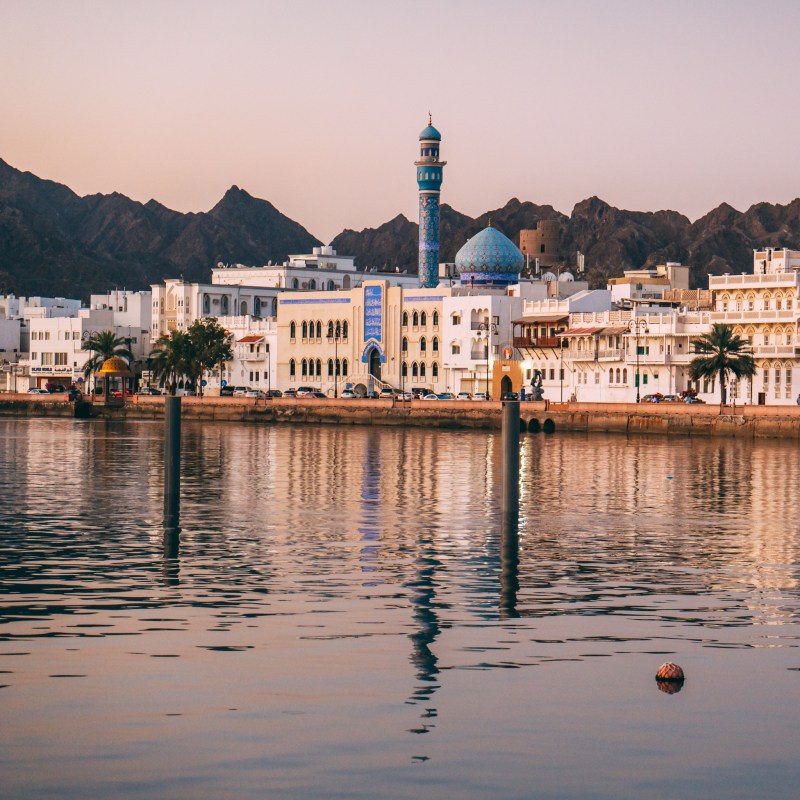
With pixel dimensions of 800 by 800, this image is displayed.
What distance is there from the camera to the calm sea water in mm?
16500

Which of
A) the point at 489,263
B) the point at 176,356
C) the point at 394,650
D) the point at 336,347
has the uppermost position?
the point at 489,263

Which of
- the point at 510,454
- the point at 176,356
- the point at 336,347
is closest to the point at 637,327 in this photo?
the point at 336,347

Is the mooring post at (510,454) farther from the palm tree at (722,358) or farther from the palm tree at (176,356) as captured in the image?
the palm tree at (176,356)

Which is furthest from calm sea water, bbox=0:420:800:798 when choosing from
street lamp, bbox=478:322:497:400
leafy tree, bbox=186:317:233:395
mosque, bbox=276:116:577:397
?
leafy tree, bbox=186:317:233:395

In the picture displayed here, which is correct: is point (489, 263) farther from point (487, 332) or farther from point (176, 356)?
point (176, 356)

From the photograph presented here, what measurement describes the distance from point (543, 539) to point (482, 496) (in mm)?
14582

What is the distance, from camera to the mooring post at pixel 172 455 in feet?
132

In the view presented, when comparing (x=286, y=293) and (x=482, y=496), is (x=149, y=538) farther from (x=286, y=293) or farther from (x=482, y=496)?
(x=286, y=293)

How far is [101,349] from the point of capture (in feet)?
529

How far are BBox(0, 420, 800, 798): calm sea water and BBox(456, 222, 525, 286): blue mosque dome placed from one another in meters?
101

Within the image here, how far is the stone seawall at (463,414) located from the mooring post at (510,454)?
6739 cm

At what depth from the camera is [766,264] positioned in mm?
126438

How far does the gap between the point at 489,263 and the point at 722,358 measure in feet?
140

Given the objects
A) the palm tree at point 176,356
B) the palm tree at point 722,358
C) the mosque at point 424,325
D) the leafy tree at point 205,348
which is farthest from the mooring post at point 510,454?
the leafy tree at point 205,348
